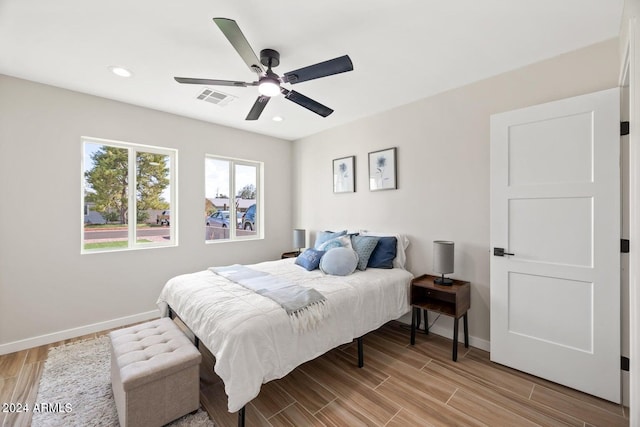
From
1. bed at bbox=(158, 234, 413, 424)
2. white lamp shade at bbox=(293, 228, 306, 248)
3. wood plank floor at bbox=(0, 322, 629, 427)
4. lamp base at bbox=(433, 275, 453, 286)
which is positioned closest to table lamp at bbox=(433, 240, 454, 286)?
lamp base at bbox=(433, 275, 453, 286)

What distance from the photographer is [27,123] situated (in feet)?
8.93

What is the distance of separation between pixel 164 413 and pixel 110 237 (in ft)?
8.04

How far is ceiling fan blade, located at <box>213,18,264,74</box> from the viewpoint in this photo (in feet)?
4.94

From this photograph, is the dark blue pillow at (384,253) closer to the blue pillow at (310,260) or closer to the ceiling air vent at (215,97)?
the blue pillow at (310,260)

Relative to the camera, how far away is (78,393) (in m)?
2.04

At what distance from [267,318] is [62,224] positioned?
2698 millimetres

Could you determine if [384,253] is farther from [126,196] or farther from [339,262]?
[126,196]

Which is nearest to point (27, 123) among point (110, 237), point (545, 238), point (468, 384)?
point (110, 237)

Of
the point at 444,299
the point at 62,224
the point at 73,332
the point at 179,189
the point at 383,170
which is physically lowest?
the point at 73,332

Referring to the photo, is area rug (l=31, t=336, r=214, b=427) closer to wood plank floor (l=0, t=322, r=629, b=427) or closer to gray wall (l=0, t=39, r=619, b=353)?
wood plank floor (l=0, t=322, r=629, b=427)

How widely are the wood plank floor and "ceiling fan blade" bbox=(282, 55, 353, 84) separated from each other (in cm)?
240

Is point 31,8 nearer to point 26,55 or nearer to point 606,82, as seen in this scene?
point 26,55

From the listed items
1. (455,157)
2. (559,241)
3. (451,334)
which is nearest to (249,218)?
(455,157)

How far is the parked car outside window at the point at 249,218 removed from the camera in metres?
4.55
